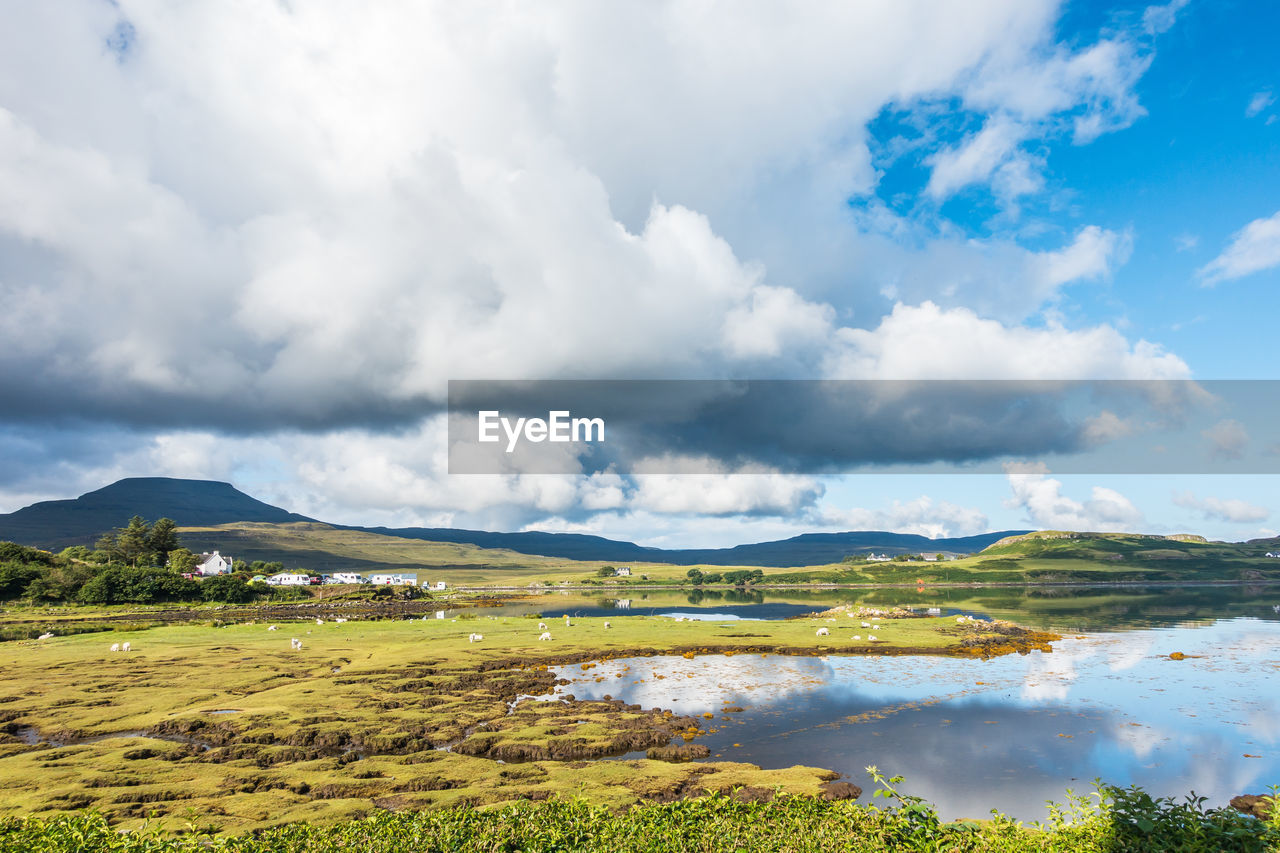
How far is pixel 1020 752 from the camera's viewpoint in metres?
25.2

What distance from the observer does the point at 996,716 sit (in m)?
30.6

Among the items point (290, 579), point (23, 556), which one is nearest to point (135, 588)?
point (23, 556)

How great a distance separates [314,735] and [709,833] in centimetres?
1982

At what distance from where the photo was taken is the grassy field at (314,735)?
18.6 m

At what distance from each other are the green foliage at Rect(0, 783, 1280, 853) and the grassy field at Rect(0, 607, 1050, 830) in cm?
207

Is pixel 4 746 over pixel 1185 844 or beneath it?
beneath

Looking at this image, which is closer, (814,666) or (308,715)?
(308,715)

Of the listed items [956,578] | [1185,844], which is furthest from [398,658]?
[956,578]

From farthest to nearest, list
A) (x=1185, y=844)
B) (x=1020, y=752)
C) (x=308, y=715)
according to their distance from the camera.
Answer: (x=308, y=715)
(x=1020, y=752)
(x=1185, y=844)

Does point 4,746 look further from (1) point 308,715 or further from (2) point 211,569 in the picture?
(2) point 211,569

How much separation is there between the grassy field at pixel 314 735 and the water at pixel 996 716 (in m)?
3.47

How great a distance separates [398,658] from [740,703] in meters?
26.5

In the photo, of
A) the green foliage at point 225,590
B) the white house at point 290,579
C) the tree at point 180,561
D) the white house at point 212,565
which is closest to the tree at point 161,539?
the tree at point 180,561

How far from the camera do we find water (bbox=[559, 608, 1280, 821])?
22406 millimetres
